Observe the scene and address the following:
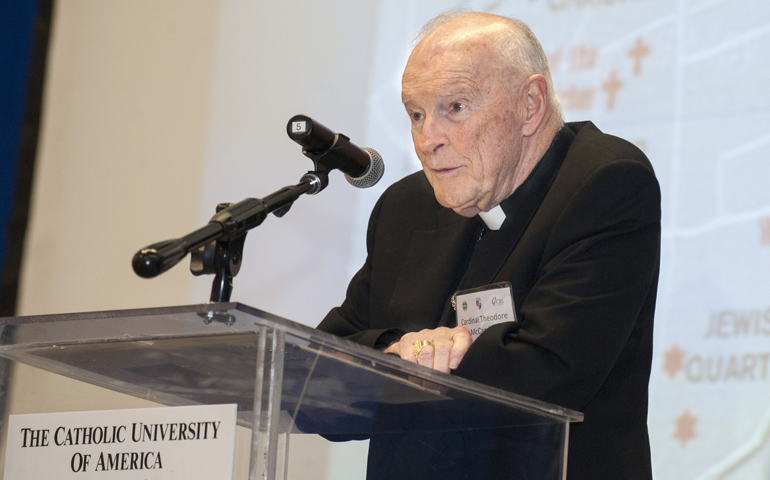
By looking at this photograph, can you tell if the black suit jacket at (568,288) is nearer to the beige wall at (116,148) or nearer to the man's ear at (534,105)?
the man's ear at (534,105)

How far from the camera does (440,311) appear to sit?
191 cm

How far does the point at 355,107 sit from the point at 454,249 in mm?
1527

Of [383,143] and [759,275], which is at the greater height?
[383,143]

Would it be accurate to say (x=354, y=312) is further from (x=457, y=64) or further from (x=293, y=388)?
(x=293, y=388)

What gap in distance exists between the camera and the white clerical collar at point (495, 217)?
1968 millimetres

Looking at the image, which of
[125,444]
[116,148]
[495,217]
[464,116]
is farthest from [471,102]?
[116,148]

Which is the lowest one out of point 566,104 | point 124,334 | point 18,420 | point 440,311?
point 18,420

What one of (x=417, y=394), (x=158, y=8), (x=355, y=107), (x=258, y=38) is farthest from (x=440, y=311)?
(x=158, y=8)

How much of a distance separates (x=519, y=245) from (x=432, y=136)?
29 centimetres

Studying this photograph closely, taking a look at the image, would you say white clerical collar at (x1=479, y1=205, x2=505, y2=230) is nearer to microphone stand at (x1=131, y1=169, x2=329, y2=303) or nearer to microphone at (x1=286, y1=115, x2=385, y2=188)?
microphone at (x1=286, y1=115, x2=385, y2=188)

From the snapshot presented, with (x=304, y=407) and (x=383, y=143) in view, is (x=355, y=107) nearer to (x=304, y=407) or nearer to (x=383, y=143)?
(x=383, y=143)

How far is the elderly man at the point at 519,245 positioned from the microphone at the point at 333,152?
259 millimetres

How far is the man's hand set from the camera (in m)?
1.53

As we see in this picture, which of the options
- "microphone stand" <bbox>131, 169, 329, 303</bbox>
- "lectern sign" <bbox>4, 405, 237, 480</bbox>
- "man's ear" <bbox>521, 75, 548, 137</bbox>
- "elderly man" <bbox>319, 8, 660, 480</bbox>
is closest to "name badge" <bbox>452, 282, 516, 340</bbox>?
"elderly man" <bbox>319, 8, 660, 480</bbox>
